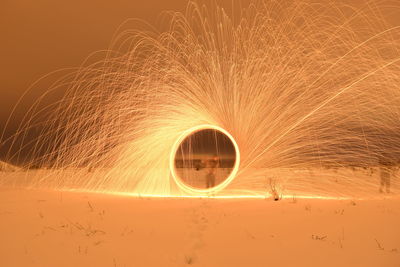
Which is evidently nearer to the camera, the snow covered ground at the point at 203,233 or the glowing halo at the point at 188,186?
the snow covered ground at the point at 203,233

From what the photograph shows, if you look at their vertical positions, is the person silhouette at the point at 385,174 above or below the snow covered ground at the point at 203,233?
above

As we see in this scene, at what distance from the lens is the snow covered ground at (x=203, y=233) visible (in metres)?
4.54

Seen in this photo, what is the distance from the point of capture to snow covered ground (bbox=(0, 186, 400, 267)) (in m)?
4.54

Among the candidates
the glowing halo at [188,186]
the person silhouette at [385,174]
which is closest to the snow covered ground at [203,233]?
the glowing halo at [188,186]

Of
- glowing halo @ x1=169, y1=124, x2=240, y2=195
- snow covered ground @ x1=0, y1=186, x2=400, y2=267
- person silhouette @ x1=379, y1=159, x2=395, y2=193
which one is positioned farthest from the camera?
person silhouette @ x1=379, y1=159, x2=395, y2=193

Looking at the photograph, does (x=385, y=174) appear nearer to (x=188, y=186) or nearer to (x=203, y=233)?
(x=188, y=186)

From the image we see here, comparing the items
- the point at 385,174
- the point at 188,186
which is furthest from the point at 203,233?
the point at 385,174

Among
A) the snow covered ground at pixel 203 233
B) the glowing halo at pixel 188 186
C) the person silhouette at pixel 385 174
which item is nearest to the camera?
the snow covered ground at pixel 203 233

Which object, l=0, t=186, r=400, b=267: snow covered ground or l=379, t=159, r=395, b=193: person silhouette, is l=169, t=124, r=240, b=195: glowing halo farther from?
l=379, t=159, r=395, b=193: person silhouette

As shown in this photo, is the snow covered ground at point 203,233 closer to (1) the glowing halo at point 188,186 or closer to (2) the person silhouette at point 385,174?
(1) the glowing halo at point 188,186

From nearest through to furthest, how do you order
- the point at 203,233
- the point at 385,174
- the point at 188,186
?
the point at 203,233, the point at 385,174, the point at 188,186

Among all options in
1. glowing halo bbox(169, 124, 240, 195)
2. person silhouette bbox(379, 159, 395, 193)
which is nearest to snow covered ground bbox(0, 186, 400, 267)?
glowing halo bbox(169, 124, 240, 195)

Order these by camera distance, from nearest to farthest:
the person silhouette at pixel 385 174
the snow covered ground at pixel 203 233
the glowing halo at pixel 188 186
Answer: the snow covered ground at pixel 203 233 < the glowing halo at pixel 188 186 < the person silhouette at pixel 385 174

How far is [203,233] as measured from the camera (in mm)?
5492
